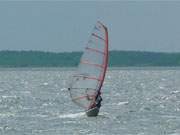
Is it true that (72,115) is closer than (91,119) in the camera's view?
No

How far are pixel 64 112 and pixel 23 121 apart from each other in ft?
21.4

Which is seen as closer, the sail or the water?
the water

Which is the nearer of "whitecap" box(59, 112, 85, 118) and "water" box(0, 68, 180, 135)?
"water" box(0, 68, 180, 135)

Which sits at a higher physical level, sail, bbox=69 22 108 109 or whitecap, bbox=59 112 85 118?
sail, bbox=69 22 108 109

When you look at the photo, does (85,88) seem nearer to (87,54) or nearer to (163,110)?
(87,54)

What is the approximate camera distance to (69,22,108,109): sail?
4869cm

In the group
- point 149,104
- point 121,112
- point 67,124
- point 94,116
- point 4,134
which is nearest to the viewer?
point 4,134

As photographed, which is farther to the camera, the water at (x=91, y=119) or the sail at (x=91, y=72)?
the sail at (x=91, y=72)

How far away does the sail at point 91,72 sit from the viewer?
48688 mm

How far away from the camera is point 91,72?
1923 inches

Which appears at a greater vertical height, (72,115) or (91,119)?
(91,119)

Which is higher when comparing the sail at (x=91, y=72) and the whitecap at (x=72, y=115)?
the sail at (x=91, y=72)

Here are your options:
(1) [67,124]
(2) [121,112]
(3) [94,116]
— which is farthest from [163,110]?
(1) [67,124]

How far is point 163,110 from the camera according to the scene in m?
55.8
